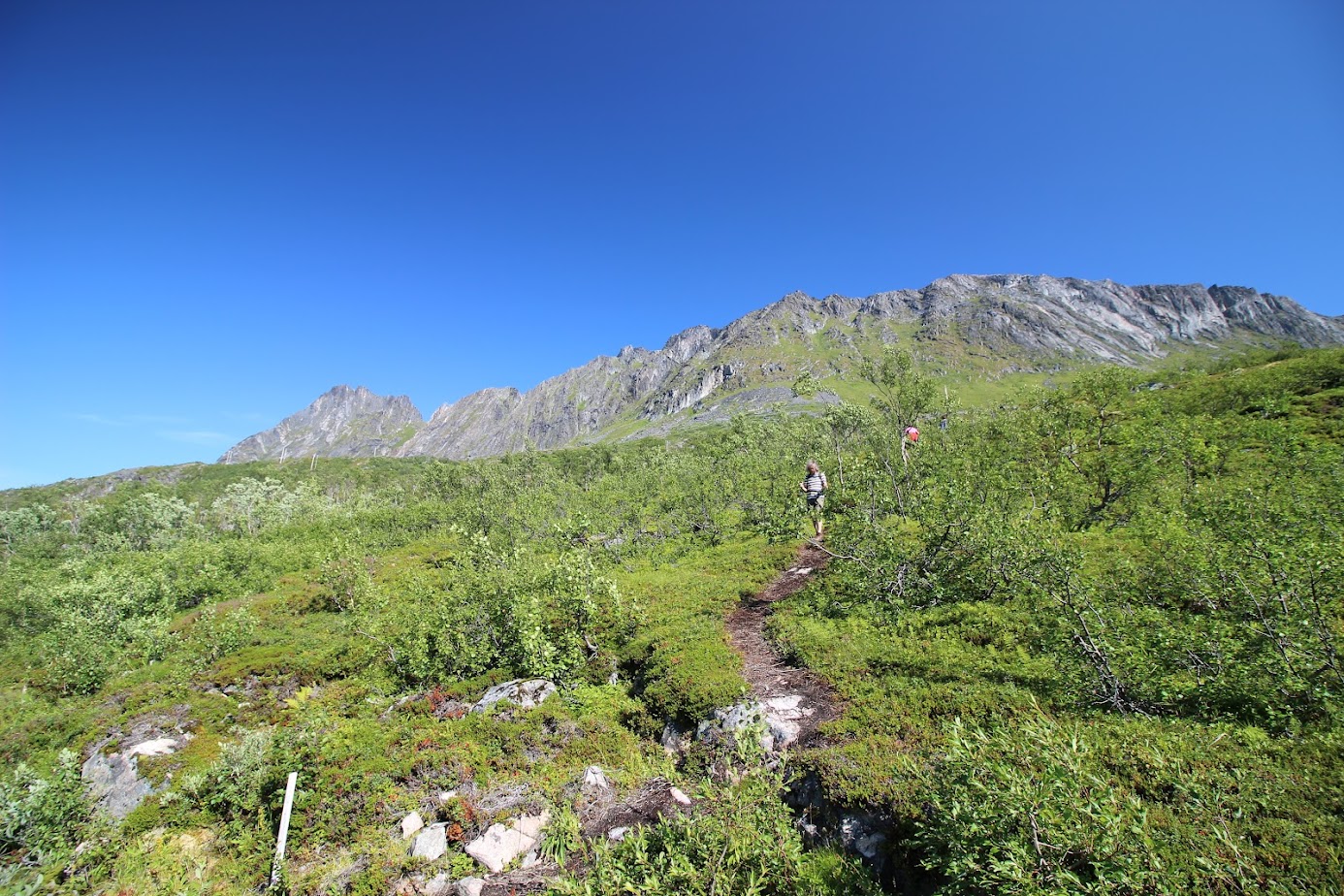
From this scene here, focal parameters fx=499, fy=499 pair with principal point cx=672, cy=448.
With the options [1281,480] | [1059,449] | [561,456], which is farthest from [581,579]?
[561,456]

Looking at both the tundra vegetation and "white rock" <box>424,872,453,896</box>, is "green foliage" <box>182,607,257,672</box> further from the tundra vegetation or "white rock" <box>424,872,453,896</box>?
"white rock" <box>424,872,453,896</box>

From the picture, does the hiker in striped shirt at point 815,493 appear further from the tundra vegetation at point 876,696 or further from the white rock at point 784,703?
the white rock at point 784,703

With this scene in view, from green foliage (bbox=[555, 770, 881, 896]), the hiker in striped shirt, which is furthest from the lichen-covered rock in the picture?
the hiker in striped shirt

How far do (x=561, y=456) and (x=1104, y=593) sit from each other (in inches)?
5610

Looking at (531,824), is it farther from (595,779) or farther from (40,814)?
(40,814)

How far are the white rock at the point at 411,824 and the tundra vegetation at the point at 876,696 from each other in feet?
0.88

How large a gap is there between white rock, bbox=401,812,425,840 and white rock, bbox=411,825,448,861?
1.32 ft

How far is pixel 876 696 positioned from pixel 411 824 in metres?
11.0

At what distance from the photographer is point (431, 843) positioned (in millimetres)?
10859

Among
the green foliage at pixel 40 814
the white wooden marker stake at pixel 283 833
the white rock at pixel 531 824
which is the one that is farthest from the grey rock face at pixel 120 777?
the white rock at pixel 531 824

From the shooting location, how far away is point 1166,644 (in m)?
8.85

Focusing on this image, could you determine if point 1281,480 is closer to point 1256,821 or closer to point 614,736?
point 1256,821

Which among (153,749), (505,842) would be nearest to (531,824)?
(505,842)

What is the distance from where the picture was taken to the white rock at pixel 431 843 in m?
10.6
